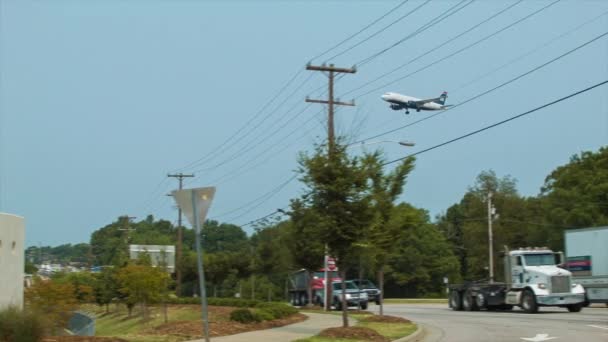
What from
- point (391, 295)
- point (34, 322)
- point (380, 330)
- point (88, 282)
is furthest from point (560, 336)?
point (391, 295)

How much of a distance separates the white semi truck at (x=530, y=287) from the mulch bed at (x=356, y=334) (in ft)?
53.1

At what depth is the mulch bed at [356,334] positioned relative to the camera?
19422mm

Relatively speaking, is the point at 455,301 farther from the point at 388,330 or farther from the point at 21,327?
the point at 21,327

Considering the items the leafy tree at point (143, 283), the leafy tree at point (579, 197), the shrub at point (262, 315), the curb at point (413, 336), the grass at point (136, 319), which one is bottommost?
the grass at point (136, 319)

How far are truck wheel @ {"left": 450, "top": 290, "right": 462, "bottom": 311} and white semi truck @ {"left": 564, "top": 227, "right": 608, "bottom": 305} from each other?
5.52m

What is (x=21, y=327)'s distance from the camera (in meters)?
15.7

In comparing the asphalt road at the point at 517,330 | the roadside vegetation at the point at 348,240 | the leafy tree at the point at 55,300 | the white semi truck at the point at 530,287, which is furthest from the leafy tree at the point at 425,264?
the leafy tree at the point at 55,300

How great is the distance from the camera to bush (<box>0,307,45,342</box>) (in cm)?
1563

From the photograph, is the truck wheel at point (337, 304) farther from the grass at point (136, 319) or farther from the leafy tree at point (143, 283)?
the leafy tree at point (143, 283)

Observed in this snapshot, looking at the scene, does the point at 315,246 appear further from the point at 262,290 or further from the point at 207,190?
the point at 262,290

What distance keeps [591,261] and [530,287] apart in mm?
5253

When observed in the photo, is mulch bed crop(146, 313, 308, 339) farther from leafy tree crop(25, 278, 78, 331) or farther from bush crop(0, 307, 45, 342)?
bush crop(0, 307, 45, 342)

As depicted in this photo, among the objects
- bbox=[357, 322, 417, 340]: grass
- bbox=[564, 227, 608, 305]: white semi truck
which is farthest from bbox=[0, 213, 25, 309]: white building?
bbox=[564, 227, 608, 305]: white semi truck

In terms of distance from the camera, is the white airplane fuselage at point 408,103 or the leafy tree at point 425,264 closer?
the white airplane fuselage at point 408,103
